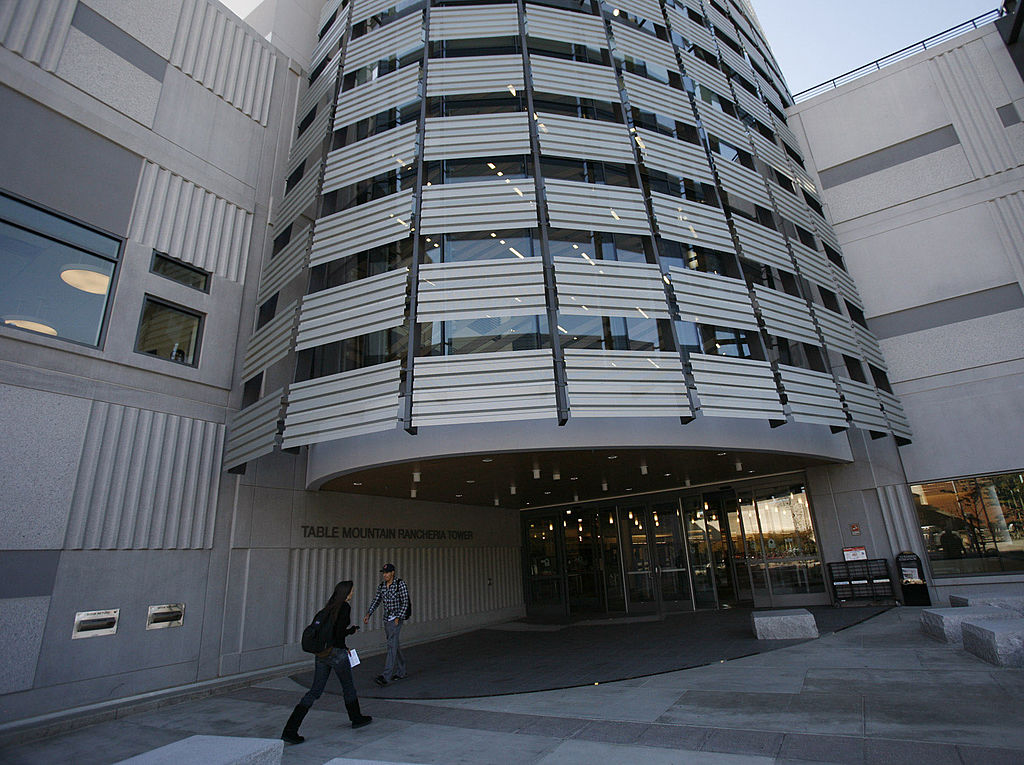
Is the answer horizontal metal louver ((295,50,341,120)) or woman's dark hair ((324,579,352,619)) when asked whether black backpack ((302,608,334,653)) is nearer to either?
woman's dark hair ((324,579,352,619))

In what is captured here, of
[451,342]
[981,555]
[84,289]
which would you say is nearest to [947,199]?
[981,555]

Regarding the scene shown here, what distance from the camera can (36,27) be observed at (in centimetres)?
909

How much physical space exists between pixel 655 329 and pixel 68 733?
1027cm

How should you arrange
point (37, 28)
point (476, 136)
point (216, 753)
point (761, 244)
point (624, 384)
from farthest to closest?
point (761, 244), point (476, 136), point (37, 28), point (624, 384), point (216, 753)

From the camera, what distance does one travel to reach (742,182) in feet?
41.9

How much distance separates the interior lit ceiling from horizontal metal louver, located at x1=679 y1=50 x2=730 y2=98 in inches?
364

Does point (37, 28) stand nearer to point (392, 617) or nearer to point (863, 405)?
point (392, 617)

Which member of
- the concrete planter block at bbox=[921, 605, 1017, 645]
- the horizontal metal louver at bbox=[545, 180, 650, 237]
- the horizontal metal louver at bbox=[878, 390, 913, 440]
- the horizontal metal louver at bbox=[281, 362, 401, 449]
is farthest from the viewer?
the horizontal metal louver at bbox=[878, 390, 913, 440]

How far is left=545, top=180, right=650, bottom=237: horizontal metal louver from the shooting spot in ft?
31.7

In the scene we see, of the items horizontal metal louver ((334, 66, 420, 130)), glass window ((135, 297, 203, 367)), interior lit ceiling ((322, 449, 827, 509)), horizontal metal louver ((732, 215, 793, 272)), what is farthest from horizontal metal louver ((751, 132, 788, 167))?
glass window ((135, 297, 203, 367))

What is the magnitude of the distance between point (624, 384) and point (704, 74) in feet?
32.3

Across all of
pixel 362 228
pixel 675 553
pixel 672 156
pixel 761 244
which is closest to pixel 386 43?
pixel 362 228

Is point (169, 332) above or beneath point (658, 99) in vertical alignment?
beneath

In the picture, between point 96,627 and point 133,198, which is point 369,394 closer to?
point 96,627
